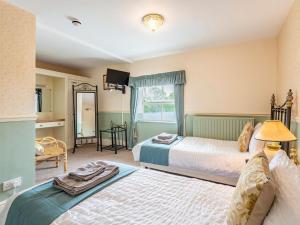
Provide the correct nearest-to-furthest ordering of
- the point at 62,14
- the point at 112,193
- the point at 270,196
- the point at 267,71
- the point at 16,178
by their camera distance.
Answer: the point at 270,196 → the point at 112,193 → the point at 16,178 → the point at 62,14 → the point at 267,71

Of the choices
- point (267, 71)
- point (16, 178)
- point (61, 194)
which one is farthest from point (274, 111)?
point (16, 178)

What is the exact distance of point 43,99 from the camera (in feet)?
15.3

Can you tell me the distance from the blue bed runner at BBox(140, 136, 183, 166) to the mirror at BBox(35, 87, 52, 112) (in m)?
3.17

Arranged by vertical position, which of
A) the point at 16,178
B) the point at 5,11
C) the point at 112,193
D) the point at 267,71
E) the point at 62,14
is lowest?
the point at 16,178

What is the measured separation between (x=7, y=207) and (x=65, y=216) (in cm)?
53

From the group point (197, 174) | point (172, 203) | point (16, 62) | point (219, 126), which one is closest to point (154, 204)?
point (172, 203)

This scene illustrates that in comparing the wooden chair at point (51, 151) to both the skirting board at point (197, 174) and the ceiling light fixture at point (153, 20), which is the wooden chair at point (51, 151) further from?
the ceiling light fixture at point (153, 20)

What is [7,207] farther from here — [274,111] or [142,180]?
[274,111]

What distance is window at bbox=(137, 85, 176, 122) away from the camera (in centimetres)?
428

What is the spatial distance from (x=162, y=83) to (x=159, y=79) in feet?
0.40

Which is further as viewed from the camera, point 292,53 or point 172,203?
point 292,53

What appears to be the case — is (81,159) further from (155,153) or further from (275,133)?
(275,133)

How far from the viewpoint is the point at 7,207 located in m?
1.24

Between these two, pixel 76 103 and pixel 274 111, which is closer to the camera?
pixel 274 111
